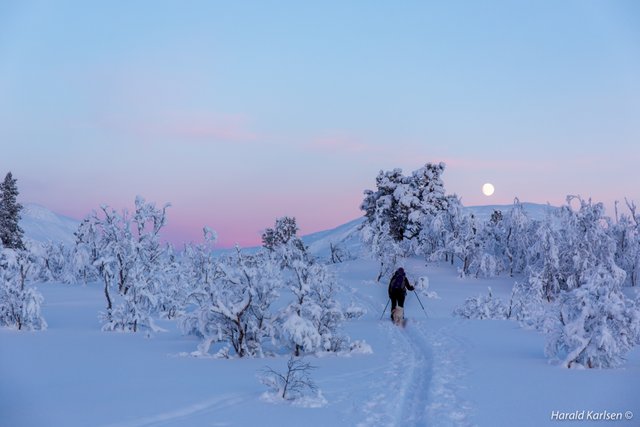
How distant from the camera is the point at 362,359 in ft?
37.2

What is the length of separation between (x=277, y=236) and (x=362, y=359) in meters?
55.2

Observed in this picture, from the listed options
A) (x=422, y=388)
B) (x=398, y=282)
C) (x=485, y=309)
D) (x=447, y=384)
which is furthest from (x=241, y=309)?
(x=485, y=309)

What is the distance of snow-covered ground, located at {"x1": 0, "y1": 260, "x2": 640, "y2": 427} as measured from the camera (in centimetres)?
668

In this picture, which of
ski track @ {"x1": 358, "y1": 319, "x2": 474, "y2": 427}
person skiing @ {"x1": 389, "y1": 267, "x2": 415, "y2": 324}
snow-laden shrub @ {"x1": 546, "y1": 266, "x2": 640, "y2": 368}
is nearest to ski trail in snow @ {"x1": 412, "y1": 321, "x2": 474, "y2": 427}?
ski track @ {"x1": 358, "y1": 319, "x2": 474, "y2": 427}

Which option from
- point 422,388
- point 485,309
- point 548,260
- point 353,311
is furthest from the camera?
point 548,260

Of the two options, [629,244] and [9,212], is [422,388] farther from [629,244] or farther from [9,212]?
[9,212]

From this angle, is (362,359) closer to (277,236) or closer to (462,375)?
(462,375)

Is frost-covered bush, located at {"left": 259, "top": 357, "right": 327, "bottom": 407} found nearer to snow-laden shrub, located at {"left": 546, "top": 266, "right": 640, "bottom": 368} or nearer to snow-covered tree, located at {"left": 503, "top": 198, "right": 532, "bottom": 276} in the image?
snow-laden shrub, located at {"left": 546, "top": 266, "right": 640, "bottom": 368}

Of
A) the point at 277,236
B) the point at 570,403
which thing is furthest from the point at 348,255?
the point at 570,403

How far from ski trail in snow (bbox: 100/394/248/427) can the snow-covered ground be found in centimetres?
3

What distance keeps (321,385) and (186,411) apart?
260cm

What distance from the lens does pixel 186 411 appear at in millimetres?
6879

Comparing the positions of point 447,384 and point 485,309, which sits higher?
point 447,384

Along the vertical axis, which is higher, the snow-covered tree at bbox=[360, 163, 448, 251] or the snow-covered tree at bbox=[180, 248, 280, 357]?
the snow-covered tree at bbox=[360, 163, 448, 251]
